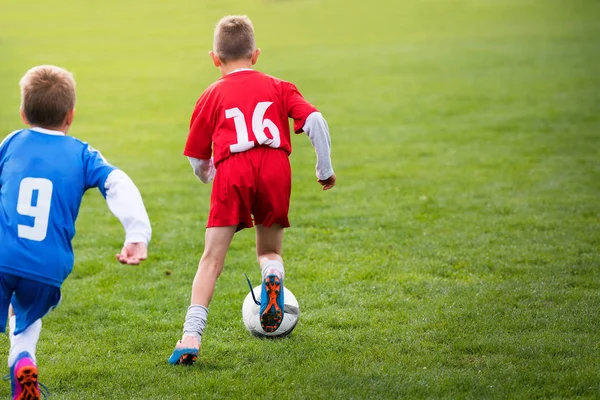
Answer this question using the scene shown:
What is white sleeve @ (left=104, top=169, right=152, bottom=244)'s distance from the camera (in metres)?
3.75

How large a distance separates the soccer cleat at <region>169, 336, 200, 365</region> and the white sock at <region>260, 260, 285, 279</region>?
23.7 inches

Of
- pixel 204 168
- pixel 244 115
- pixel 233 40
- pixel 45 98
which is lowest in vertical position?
pixel 204 168

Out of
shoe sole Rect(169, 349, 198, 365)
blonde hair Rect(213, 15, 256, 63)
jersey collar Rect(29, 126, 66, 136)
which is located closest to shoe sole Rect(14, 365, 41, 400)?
shoe sole Rect(169, 349, 198, 365)

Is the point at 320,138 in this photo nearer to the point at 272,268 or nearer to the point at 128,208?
the point at 272,268

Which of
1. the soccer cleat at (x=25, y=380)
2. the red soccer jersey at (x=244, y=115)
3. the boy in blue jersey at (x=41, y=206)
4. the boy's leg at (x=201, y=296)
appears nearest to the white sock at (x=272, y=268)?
the boy's leg at (x=201, y=296)

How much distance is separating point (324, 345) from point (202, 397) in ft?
3.41

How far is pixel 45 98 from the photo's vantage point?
3.95 metres

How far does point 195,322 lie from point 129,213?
114cm

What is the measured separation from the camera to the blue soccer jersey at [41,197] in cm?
380

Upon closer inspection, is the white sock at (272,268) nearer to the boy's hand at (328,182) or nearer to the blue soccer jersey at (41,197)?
the boy's hand at (328,182)

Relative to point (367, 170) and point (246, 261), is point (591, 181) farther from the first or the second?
point (246, 261)

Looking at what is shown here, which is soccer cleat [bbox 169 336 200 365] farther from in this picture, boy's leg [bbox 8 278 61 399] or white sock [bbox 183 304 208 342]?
boy's leg [bbox 8 278 61 399]

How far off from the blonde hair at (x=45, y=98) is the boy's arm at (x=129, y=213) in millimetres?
409

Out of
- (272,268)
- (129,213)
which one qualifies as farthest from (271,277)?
(129,213)
